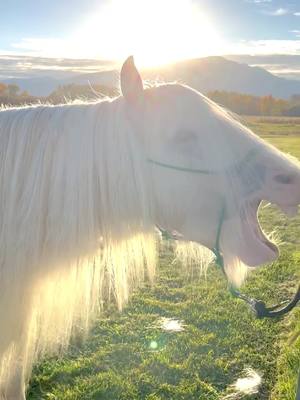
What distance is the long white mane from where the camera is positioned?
221 centimetres

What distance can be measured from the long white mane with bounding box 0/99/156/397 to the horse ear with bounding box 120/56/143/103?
11 centimetres

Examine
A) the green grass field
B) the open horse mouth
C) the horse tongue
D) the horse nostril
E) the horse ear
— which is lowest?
the green grass field

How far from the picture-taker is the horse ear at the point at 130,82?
6.84 ft

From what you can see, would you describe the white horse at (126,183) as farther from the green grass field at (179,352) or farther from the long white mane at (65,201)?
the green grass field at (179,352)

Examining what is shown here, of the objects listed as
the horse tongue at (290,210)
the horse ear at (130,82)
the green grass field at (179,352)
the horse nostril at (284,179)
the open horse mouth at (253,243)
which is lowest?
the green grass field at (179,352)

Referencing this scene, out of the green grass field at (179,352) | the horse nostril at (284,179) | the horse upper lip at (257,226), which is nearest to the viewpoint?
the horse nostril at (284,179)

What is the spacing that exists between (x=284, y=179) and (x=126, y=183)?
698 millimetres

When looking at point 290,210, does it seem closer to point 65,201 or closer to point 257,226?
point 257,226

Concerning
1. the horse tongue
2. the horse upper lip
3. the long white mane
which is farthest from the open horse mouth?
the long white mane

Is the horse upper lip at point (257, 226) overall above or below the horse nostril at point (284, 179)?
below

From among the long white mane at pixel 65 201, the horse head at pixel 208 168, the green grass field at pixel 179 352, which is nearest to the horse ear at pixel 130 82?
the horse head at pixel 208 168

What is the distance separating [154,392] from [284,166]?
253 centimetres

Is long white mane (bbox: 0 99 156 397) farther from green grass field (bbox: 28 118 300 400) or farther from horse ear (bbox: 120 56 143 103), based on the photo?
green grass field (bbox: 28 118 300 400)

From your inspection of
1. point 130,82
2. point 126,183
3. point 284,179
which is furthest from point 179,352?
point 130,82
